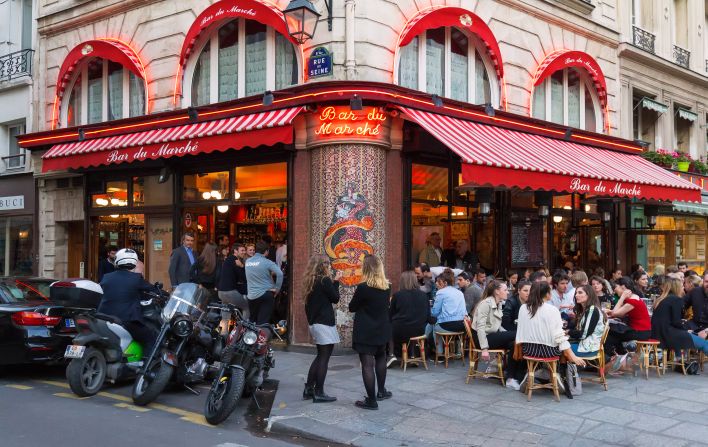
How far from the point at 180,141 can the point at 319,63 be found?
2859mm

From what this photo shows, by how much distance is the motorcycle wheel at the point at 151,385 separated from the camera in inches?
291

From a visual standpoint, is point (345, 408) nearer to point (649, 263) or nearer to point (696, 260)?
point (649, 263)

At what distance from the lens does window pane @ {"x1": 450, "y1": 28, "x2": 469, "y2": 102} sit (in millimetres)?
13000

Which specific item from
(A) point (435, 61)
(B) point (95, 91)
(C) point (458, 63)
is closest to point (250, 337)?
(A) point (435, 61)

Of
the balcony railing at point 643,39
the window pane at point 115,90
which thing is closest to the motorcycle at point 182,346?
the window pane at point 115,90

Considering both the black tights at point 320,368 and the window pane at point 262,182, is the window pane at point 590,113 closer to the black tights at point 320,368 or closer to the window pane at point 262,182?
the window pane at point 262,182

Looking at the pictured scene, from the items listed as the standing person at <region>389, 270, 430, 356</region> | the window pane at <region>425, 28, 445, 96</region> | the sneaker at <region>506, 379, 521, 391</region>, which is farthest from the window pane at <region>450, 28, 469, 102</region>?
the sneaker at <region>506, 379, 521, 391</region>

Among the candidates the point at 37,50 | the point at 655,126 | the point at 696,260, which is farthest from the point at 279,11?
the point at 696,260

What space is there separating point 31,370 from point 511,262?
9039 mm

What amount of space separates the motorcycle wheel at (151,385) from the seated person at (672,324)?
6720mm

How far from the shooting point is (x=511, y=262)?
45.6ft

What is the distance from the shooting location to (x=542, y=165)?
11.3 metres

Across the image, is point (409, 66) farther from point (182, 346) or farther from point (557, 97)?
point (182, 346)

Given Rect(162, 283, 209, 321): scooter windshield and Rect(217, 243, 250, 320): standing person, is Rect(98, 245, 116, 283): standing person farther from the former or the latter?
Rect(162, 283, 209, 321): scooter windshield
